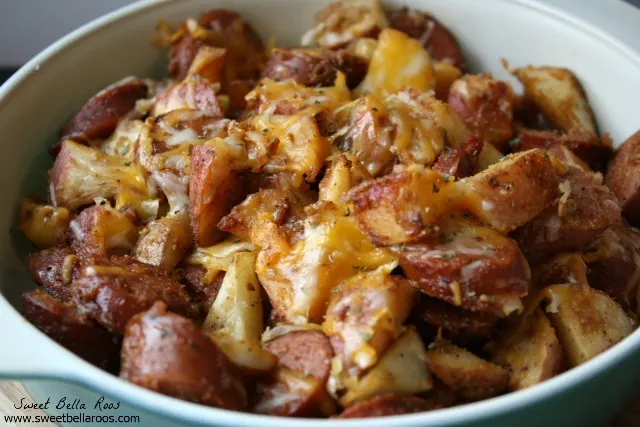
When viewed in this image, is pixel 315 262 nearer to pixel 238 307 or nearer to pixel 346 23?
pixel 238 307

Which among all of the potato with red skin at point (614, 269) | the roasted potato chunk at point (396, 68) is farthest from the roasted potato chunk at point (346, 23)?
the potato with red skin at point (614, 269)

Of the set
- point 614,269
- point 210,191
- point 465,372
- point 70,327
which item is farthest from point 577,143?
point 70,327

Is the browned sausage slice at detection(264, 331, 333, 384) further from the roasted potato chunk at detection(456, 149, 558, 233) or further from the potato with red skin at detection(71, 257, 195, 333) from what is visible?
the roasted potato chunk at detection(456, 149, 558, 233)

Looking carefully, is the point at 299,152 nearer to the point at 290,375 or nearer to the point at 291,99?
the point at 291,99

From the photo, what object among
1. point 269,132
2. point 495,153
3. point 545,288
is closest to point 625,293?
point 545,288

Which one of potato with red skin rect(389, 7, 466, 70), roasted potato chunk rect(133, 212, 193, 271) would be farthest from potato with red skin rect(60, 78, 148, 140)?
potato with red skin rect(389, 7, 466, 70)
